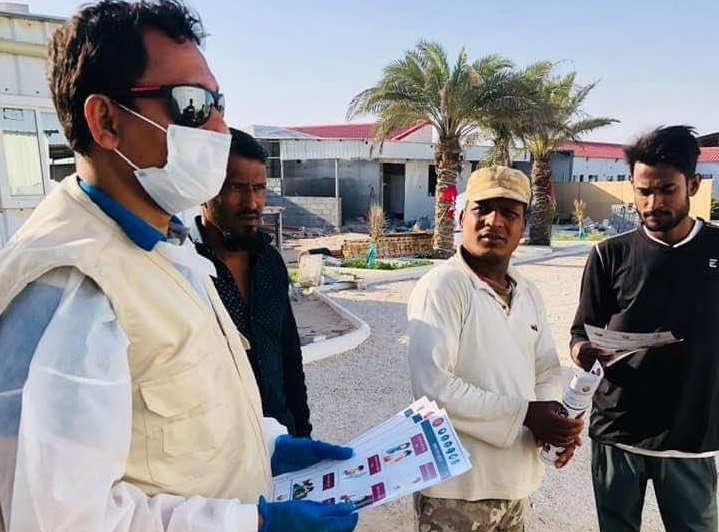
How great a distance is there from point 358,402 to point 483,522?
3197mm

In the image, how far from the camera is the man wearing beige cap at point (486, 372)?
1.92 metres

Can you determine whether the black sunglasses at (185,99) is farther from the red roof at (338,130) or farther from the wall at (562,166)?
the wall at (562,166)

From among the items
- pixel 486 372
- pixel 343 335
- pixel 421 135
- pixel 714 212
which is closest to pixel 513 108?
pixel 343 335

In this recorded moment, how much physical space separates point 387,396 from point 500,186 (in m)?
3.57

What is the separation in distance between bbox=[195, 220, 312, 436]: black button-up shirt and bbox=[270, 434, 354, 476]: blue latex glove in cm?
68

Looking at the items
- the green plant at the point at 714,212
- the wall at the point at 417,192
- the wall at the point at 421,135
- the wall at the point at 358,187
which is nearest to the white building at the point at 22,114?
the wall at the point at 358,187

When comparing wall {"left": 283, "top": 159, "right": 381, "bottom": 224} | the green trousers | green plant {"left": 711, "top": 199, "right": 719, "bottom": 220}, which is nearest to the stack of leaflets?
the green trousers

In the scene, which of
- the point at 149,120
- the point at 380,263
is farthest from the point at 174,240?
the point at 380,263

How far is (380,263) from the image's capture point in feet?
46.0

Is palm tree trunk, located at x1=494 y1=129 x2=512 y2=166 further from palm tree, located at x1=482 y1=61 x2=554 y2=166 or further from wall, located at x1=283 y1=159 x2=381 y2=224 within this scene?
wall, located at x1=283 y1=159 x2=381 y2=224

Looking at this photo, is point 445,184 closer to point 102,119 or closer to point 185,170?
point 185,170

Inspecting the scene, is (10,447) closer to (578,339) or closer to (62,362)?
(62,362)

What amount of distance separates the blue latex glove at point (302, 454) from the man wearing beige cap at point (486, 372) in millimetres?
492

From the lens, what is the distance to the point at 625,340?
2.34 meters
